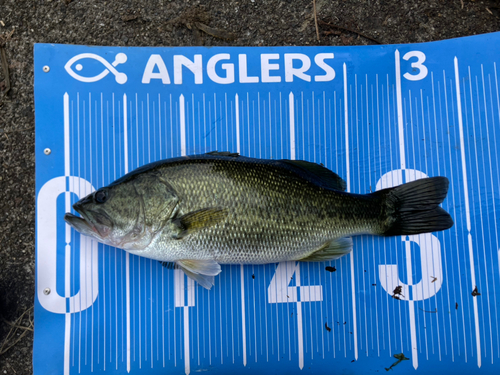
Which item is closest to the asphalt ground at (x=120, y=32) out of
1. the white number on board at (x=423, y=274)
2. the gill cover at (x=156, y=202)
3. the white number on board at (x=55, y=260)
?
the white number on board at (x=55, y=260)

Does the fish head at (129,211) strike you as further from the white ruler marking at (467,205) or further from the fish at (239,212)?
the white ruler marking at (467,205)

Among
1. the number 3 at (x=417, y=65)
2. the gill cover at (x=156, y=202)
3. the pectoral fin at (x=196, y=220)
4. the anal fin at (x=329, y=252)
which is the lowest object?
the anal fin at (x=329, y=252)

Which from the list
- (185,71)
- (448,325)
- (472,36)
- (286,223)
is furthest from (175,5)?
(448,325)

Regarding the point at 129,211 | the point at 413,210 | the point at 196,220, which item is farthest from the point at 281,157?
the point at 129,211

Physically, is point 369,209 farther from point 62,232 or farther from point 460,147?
point 62,232

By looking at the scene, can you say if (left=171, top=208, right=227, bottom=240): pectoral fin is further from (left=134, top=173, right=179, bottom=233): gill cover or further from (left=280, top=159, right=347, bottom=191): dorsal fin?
(left=280, top=159, right=347, bottom=191): dorsal fin

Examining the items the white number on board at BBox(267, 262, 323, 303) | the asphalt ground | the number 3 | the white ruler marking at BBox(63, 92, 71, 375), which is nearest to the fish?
the white number on board at BBox(267, 262, 323, 303)
